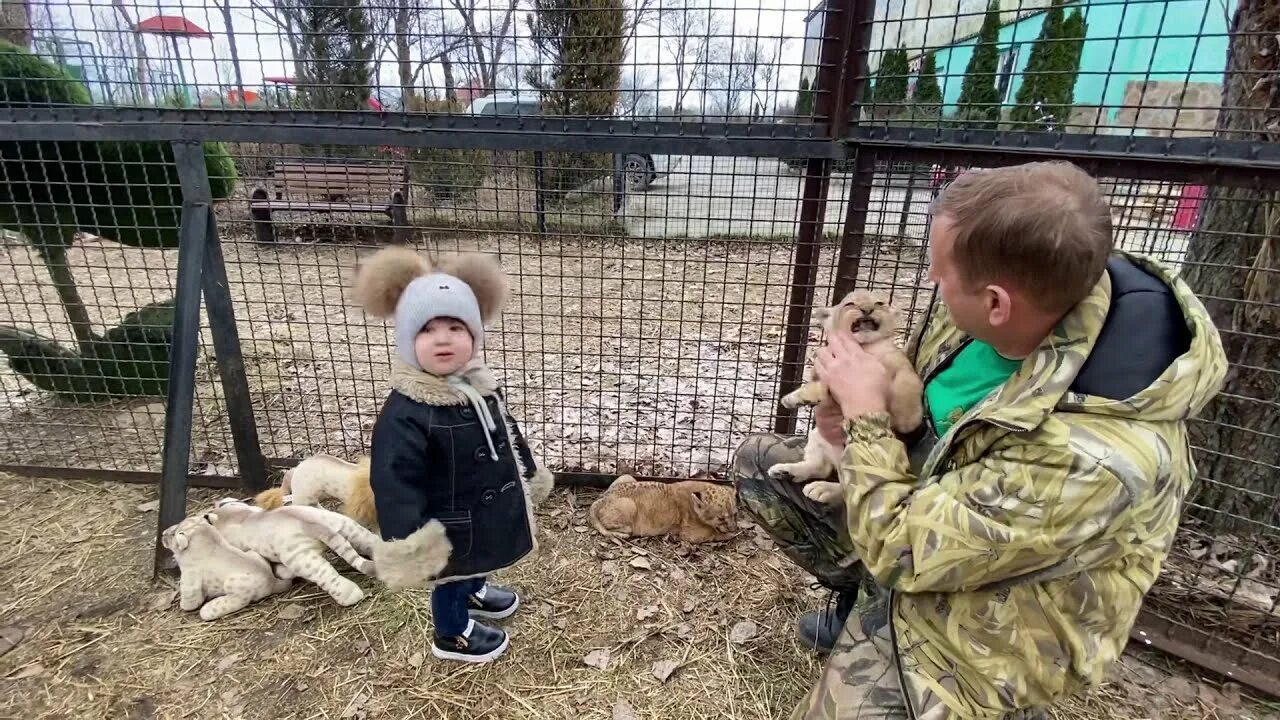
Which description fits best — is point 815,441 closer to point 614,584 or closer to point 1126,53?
point 614,584

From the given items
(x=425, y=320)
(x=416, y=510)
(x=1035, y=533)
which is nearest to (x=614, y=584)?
(x=416, y=510)

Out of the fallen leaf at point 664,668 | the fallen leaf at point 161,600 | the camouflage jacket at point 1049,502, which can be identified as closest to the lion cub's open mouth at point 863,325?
the camouflage jacket at point 1049,502

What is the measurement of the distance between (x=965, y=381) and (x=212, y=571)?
3.08 meters

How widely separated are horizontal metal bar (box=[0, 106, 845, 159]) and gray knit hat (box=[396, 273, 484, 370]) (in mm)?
967

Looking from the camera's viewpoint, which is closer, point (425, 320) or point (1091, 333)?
point (1091, 333)

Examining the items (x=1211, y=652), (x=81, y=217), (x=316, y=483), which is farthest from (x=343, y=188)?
(x=1211, y=652)

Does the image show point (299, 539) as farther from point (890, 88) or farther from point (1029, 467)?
point (890, 88)

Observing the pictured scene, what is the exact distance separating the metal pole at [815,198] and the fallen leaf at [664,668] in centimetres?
151

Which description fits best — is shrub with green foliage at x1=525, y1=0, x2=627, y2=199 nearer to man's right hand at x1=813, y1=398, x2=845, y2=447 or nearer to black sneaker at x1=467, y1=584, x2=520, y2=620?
man's right hand at x1=813, y1=398, x2=845, y2=447

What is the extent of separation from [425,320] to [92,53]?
2.34 metres

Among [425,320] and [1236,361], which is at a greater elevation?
[425,320]

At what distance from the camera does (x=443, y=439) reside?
7.51 feet

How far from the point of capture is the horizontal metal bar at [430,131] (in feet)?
9.57

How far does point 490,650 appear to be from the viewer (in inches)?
107
